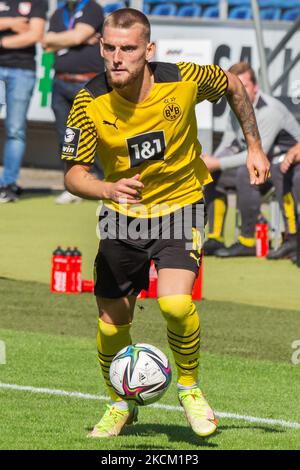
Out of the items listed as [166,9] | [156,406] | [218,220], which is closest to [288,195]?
[218,220]

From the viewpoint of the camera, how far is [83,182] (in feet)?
24.3

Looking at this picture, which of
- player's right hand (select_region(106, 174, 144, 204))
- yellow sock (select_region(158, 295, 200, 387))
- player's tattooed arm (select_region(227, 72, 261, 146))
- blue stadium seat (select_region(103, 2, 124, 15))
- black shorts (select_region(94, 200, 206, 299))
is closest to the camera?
player's right hand (select_region(106, 174, 144, 204))

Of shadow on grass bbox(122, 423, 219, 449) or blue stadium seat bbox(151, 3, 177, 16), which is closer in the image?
shadow on grass bbox(122, 423, 219, 449)

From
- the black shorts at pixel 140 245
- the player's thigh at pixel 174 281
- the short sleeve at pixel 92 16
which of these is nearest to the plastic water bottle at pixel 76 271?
the black shorts at pixel 140 245

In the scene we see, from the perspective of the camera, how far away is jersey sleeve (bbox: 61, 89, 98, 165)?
24.7 feet

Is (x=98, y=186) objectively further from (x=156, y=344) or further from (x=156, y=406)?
(x=156, y=344)

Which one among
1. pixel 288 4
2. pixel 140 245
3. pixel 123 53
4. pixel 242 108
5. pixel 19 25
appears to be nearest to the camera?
pixel 123 53

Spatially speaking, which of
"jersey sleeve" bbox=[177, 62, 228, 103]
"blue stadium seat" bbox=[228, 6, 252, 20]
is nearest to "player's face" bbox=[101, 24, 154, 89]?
"jersey sleeve" bbox=[177, 62, 228, 103]

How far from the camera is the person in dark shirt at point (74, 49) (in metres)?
17.4

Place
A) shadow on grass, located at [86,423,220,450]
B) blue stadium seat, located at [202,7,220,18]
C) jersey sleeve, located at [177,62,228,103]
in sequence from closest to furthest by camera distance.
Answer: shadow on grass, located at [86,423,220,450] < jersey sleeve, located at [177,62,228,103] < blue stadium seat, located at [202,7,220,18]

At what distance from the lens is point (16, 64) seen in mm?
18031

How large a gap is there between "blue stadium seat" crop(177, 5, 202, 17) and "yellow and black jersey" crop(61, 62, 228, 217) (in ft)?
45.7

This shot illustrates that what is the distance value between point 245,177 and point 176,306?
784 cm

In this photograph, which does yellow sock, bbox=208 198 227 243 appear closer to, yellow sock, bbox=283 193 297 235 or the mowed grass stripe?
yellow sock, bbox=283 193 297 235
